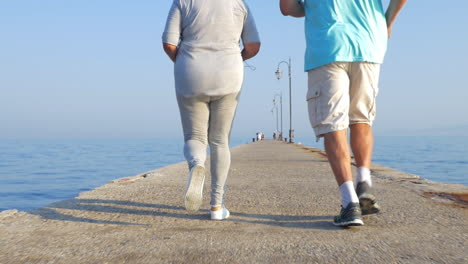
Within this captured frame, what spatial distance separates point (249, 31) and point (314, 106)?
93 centimetres

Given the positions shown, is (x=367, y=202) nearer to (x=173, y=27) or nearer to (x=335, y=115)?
(x=335, y=115)

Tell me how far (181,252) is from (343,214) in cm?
120

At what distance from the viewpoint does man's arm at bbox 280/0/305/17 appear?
3.34 metres

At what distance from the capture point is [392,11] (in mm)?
3260

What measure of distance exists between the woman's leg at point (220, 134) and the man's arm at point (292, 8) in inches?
31.6

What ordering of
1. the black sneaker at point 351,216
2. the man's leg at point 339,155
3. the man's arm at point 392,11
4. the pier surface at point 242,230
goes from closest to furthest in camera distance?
the pier surface at point 242,230 → the black sneaker at point 351,216 → the man's leg at point 339,155 → the man's arm at point 392,11

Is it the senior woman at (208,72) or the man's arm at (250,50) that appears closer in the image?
the senior woman at (208,72)

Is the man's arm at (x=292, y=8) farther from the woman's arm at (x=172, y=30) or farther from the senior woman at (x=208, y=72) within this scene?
the woman's arm at (x=172, y=30)

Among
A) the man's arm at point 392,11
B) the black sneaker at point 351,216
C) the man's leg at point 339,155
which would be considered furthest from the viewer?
the man's arm at point 392,11

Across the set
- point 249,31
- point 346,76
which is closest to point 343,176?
point 346,76

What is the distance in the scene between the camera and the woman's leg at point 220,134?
3.38 metres

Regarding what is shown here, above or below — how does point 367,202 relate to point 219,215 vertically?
above

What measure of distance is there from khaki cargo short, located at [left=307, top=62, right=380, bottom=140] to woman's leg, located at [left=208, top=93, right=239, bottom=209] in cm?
66

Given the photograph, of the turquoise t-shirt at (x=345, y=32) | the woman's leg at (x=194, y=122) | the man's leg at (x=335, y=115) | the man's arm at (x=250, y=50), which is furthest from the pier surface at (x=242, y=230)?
the man's arm at (x=250, y=50)
